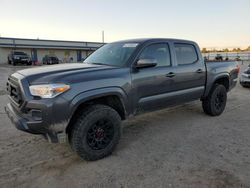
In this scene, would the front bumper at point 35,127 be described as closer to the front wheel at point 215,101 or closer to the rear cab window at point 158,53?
the rear cab window at point 158,53

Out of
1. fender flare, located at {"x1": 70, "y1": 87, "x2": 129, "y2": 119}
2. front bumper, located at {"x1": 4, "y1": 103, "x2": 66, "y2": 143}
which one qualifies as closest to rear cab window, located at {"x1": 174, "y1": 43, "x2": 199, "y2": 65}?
fender flare, located at {"x1": 70, "y1": 87, "x2": 129, "y2": 119}

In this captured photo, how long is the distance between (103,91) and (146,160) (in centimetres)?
127

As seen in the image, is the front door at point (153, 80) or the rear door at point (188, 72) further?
the rear door at point (188, 72)

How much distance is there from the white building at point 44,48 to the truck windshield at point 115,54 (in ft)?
95.1

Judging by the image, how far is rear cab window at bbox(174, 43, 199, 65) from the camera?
4668 millimetres

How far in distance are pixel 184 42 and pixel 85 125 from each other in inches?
121

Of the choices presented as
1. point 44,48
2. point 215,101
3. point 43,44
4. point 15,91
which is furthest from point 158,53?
point 44,48

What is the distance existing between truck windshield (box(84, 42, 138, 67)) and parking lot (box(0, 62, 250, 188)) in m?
1.51

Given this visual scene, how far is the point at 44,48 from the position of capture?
1535 inches

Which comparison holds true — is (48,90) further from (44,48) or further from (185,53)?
(44,48)

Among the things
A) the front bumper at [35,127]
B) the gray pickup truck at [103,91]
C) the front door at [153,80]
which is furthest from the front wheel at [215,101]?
the front bumper at [35,127]

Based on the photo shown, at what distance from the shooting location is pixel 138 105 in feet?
12.8

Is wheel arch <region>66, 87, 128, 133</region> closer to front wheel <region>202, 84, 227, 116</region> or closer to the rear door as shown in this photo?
the rear door

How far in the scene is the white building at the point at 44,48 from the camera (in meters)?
35.8
